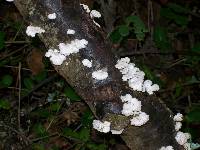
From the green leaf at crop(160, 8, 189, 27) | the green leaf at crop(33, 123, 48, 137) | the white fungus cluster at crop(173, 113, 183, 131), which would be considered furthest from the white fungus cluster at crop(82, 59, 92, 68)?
the green leaf at crop(160, 8, 189, 27)

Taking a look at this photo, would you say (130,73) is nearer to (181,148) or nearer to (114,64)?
(114,64)

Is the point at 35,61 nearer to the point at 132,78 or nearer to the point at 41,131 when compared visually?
the point at 41,131

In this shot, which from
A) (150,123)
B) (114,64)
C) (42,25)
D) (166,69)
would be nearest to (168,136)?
(150,123)

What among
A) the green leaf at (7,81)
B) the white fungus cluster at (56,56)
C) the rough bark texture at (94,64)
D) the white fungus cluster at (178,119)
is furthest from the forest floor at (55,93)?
the white fungus cluster at (56,56)

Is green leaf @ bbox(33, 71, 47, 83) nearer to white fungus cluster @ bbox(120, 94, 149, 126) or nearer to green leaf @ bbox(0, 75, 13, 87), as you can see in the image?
green leaf @ bbox(0, 75, 13, 87)

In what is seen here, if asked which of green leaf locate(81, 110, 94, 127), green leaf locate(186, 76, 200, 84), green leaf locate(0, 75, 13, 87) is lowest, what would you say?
green leaf locate(81, 110, 94, 127)

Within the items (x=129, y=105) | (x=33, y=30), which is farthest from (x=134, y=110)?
(x=33, y=30)
